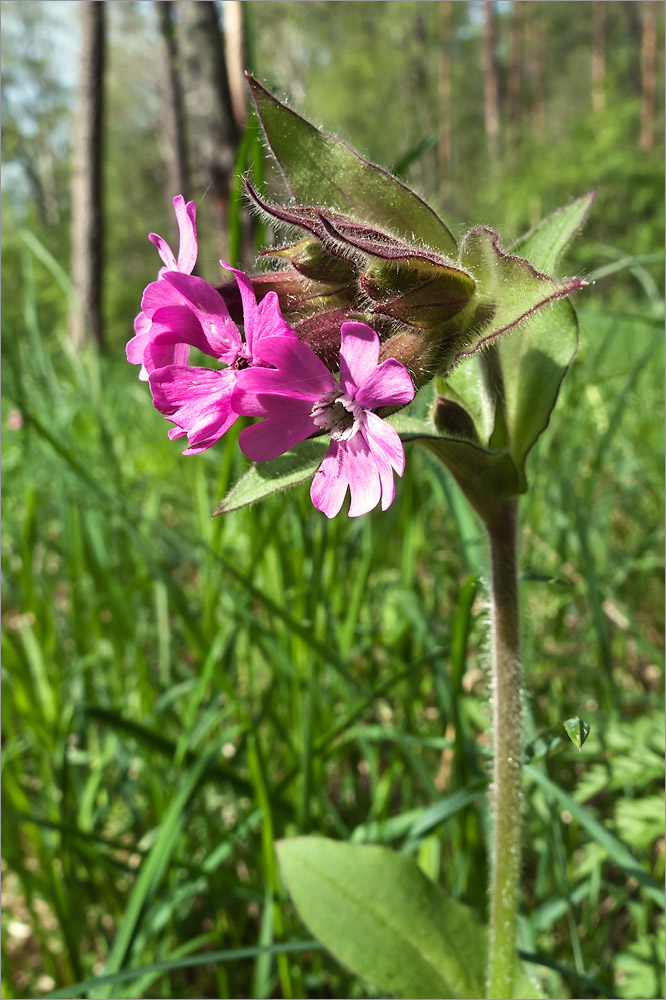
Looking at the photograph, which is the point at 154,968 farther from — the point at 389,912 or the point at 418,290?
the point at 418,290

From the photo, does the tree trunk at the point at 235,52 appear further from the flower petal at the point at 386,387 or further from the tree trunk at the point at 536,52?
the tree trunk at the point at 536,52

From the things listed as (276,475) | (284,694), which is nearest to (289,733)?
(284,694)

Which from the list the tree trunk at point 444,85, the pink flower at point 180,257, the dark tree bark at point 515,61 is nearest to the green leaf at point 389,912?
the pink flower at point 180,257

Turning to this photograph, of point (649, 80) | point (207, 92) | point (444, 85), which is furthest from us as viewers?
point (444, 85)

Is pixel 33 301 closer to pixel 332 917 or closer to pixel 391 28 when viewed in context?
pixel 332 917

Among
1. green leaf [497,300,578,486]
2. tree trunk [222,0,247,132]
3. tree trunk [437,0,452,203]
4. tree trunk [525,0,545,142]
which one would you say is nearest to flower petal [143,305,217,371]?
green leaf [497,300,578,486]

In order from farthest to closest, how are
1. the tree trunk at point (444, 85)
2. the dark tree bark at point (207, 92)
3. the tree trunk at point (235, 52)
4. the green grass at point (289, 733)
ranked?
1. the tree trunk at point (444, 85)
2. the dark tree bark at point (207, 92)
3. the tree trunk at point (235, 52)
4. the green grass at point (289, 733)
